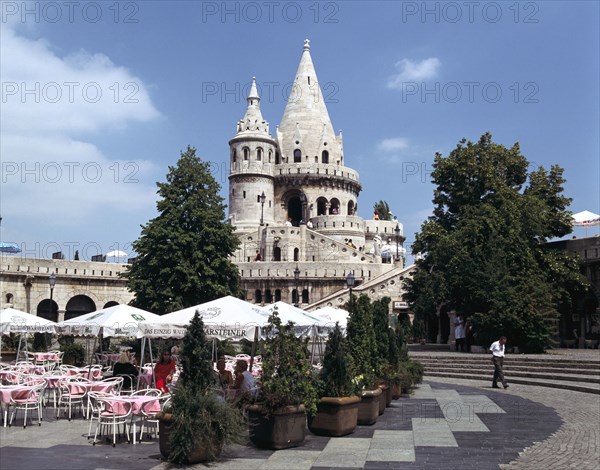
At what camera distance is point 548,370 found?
71.5ft

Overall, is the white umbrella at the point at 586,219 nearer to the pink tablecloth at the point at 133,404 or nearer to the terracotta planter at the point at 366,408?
the terracotta planter at the point at 366,408

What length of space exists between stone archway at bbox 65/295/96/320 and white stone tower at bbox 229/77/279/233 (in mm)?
19685

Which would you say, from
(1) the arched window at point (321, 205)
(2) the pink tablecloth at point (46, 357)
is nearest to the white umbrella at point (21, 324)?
(2) the pink tablecloth at point (46, 357)

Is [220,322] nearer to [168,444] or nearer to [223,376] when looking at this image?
[223,376]

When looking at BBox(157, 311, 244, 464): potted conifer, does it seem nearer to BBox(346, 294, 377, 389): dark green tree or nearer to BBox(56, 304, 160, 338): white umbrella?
BBox(346, 294, 377, 389): dark green tree

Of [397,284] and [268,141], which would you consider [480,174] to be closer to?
[397,284]

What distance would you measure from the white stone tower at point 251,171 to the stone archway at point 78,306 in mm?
19685

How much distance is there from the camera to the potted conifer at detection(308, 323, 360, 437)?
11234 millimetres

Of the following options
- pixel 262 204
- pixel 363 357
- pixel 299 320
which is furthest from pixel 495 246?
pixel 262 204

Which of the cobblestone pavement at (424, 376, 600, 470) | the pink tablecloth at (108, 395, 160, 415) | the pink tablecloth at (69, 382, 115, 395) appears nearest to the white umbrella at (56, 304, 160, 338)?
the pink tablecloth at (69, 382, 115, 395)

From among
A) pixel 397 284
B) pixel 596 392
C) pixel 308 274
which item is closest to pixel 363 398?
pixel 596 392

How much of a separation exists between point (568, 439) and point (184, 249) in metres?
24.9

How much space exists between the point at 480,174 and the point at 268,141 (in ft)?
123

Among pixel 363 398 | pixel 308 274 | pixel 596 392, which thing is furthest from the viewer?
pixel 308 274
